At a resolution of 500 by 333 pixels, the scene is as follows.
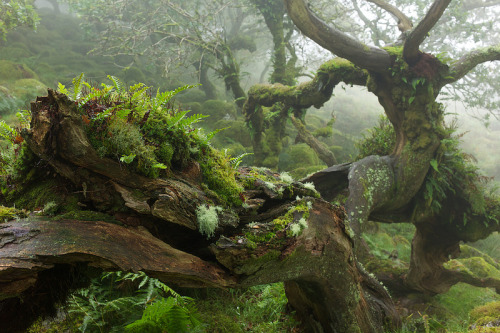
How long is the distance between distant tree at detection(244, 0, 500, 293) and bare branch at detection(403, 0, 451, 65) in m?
0.02

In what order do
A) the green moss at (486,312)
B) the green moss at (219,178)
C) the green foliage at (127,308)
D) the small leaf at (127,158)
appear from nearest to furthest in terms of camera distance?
the small leaf at (127,158) < the green foliage at (127,308) < the green moss at (219,178) < the green moss at (486,312)

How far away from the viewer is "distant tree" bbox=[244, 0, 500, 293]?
5.86 meters

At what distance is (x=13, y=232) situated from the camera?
166 cm

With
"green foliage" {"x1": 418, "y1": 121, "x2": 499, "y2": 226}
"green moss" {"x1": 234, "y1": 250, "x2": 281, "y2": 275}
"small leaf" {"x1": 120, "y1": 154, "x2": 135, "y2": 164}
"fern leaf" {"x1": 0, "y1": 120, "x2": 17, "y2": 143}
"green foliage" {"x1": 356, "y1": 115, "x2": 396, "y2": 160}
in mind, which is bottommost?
"green moss" {"x1": 234, "y1": 250, "x2": 281, "y2": 275}

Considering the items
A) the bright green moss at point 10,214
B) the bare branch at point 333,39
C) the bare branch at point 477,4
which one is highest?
the bare branch at point 477,4

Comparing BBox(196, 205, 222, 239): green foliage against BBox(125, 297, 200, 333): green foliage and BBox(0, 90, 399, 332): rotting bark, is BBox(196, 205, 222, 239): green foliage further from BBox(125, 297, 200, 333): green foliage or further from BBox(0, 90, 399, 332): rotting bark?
BBox(125, 297, 200, 333): green foliage

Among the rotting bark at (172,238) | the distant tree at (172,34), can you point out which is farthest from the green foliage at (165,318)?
the distant tree at (172,34)

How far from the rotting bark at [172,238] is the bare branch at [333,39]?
12.9 feet

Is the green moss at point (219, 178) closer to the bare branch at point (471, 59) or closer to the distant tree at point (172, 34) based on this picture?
the bare branch at point (471, 59)

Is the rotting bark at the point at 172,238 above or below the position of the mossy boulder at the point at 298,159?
below

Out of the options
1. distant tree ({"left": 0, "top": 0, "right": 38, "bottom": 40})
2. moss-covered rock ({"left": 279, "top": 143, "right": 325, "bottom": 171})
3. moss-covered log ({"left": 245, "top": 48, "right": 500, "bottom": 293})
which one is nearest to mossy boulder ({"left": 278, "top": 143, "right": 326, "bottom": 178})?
moss-covered rock ({"left": 279, "top": 143, "right": 325, "bottom": 171})

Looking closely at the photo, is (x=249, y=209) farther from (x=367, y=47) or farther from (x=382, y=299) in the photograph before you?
(x=367, y=47)

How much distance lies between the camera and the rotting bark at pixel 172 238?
1741mm

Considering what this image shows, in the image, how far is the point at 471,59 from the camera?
20.7ft
